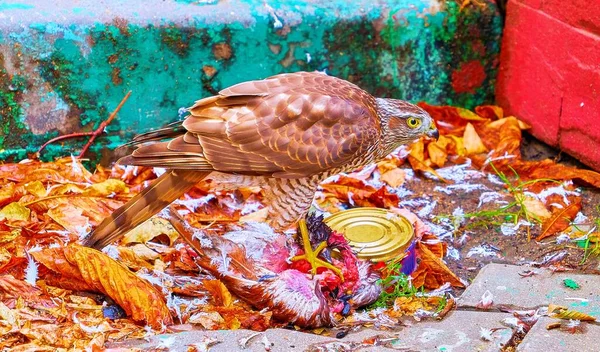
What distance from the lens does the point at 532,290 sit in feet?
12.9

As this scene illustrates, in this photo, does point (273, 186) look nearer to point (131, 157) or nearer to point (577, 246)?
point (131, 157)

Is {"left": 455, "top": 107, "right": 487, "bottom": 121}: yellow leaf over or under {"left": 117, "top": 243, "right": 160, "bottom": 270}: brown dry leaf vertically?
under

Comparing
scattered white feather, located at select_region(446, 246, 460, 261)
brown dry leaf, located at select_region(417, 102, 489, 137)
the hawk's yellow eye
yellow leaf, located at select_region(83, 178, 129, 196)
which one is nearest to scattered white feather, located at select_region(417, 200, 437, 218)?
scattered white feather, located at select_region(446, 246, 460, 261)

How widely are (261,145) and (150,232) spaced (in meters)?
0.91

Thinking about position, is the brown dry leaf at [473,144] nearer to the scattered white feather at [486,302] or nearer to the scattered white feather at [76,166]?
the scattered white feather at [486,302]

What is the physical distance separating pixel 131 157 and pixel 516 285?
6.25ft

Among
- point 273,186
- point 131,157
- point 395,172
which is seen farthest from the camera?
point 395,172

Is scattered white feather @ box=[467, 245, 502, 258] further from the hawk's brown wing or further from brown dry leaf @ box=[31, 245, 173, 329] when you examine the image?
brown dry leaf @ box=[31, 245, 173, 329]

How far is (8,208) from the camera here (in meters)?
4.41

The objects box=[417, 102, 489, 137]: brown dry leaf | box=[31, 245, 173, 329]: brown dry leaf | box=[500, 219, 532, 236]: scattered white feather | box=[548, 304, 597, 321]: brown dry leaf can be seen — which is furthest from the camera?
box=[417, 102, 489, 137]: brown dry leaf

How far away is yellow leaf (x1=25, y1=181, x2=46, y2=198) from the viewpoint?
466 centimetres

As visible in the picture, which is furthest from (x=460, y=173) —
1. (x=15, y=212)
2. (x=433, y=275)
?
(x=15, y=212)

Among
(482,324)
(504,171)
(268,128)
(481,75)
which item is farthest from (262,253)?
(481,75)

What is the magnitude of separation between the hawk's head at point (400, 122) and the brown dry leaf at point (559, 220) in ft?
2.83
